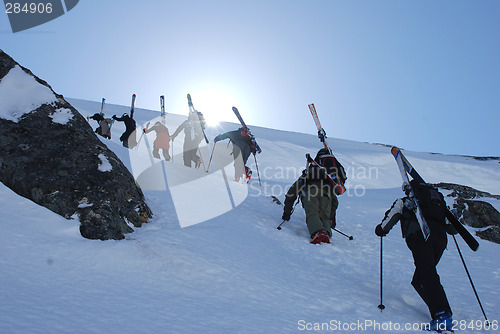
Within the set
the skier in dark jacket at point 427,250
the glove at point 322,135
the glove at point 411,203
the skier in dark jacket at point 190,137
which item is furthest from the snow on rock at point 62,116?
the skier in dark jacket at point 190,137

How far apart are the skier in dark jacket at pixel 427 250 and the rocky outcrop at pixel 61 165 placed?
120 inches

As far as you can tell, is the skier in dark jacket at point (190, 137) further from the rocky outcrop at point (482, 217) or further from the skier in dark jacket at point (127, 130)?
the rocky outcrop at point (482, 217)

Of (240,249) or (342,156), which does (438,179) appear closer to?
A: (342,156)

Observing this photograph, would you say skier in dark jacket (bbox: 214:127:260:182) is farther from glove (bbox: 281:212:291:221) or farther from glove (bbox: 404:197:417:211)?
glove (bbox: 404:197:417:211)

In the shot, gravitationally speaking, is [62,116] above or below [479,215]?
above

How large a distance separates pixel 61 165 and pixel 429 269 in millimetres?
4287

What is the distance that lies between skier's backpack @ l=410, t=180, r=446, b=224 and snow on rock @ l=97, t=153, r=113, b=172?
385 cm

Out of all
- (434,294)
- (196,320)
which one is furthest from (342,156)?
(196,320)

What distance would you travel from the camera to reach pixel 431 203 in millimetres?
3848

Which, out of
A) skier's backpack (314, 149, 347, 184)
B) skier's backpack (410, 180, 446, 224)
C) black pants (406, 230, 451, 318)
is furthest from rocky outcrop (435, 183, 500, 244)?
black pants (406, 230, 451, 318)

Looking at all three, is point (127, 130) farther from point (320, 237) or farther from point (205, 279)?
point (205, 279)

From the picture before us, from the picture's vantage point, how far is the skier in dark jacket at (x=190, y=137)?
12.0 m

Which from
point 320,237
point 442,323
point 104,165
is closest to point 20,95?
point 104,165

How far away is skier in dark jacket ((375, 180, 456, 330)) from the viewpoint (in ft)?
10.3
